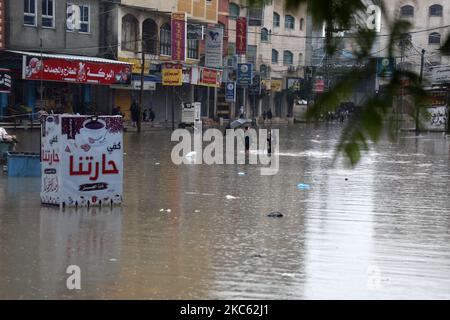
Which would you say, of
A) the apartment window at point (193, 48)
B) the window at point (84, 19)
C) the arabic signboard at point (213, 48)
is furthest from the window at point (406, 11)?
the apartment window at point (193, 48)

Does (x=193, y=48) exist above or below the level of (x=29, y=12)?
below

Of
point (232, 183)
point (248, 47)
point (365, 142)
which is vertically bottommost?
point (232, 183)

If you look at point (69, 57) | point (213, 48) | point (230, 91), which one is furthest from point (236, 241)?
point (230, 91)

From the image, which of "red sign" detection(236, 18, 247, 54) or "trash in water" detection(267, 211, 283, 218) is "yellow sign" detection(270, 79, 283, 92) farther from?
"trash in water" detection(267, 211, 283, 218)

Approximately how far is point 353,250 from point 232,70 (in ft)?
178

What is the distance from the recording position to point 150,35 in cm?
5184

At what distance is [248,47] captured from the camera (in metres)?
71.1

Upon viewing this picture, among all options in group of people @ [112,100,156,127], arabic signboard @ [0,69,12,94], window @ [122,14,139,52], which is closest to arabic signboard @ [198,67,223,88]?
group of people @ [112,100,156,127]

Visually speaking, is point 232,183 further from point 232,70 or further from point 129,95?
point 232,70

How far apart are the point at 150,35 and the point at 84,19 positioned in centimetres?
634

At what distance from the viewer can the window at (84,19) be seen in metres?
45.9

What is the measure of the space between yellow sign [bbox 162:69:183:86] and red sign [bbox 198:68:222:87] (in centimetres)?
559

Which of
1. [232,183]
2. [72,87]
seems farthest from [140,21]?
[232,183]

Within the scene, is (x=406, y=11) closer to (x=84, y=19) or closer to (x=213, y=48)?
(x=84, y=19)
